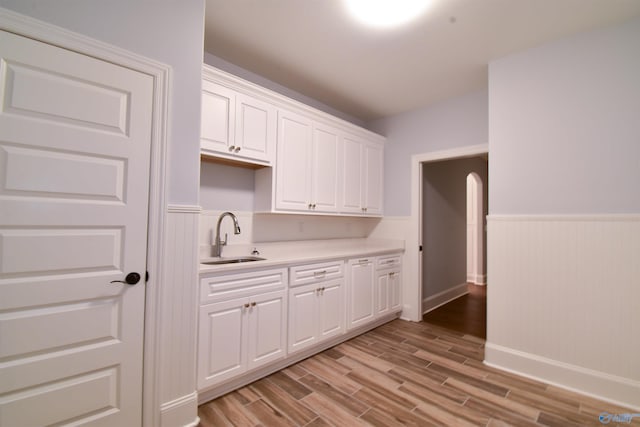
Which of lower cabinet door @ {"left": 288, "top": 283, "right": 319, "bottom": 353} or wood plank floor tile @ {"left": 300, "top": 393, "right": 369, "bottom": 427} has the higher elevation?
lower cabinet door @ {"left": 288, "top": 283, "right": 319, "bottom": 353}

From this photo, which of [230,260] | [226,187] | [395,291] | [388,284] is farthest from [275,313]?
[395,291]

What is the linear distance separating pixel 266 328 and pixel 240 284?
45 centimetres

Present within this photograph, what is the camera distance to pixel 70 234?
140cm

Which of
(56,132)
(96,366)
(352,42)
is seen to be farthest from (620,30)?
(96,366)

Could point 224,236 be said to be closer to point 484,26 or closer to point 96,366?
point 96,366

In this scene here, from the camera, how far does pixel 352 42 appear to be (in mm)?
→ 2414

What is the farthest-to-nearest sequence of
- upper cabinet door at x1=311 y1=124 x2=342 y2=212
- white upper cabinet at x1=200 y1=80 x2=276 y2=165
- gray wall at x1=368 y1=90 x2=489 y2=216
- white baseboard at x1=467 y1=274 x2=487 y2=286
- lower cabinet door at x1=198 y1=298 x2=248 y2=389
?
1. white baseboard at x1=467 y1=274 x2=487 y2=286
2. gray wall at x1=368 y1=90 x2=489 y2=216
3. upper cabinet door at x1=311 y1=124 x2=342 y2=212
4. white upper cabinet at x1=200 y1=80 x2=276 y2=165
5. lower cabinet door at x1=198 y1=298 x2=248 y2=389

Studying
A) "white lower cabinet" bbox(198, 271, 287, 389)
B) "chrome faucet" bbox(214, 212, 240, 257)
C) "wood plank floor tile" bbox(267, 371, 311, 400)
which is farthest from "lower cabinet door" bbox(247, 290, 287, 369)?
"chrome faucet" bbox(214, 212, 240, 257)

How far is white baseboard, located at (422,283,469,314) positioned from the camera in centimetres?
409

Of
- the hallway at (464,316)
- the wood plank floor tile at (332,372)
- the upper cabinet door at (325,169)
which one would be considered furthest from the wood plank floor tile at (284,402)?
the hallway at (464,316)

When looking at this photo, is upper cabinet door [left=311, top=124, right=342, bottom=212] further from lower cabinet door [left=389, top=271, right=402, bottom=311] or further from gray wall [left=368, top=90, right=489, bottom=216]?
lower cabinet door [left=389, top=271, right=402, bottom=311]

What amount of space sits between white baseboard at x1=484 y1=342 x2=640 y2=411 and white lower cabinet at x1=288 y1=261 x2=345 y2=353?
1.43 m

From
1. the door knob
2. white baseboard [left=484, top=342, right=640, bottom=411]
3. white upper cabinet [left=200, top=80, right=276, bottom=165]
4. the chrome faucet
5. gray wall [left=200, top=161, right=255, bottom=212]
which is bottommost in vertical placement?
white baseboard [left=484, top=342, right=640, bottom=411]

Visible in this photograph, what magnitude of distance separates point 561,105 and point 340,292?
2.51 metres
